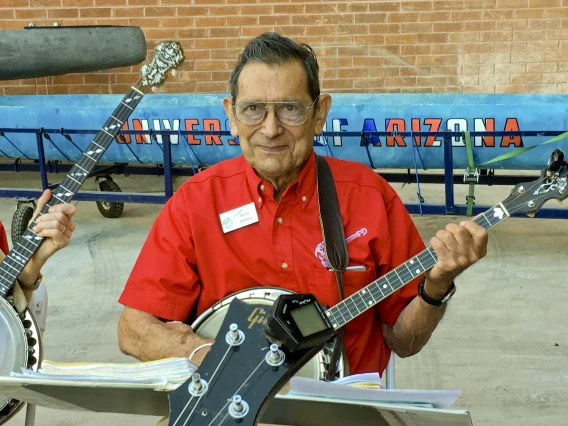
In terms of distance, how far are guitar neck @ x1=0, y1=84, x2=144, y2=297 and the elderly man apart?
40cm

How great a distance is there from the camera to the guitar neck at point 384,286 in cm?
213

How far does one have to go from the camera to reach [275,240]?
2.30m

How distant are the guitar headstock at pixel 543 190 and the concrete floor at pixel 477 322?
1.42 meters

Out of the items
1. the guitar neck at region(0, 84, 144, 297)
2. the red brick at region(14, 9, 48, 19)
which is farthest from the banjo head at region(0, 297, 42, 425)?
the red brick at region(14, 9, 48, 19)

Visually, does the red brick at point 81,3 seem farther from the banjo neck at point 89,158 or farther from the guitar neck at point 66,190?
the guitar neck at point 66,190

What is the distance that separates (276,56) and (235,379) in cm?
111

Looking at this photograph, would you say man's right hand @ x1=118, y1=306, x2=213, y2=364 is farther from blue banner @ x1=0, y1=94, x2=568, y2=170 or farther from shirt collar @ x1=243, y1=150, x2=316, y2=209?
blue banner @ x1=0, y1=94, x2=568, y2=170

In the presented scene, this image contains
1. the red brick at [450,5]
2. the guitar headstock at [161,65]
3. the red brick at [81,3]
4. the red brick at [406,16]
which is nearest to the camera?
the guitar headstock at [161,65]

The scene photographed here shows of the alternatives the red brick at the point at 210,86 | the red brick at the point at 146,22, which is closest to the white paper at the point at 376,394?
the red brick at the point at 210,86

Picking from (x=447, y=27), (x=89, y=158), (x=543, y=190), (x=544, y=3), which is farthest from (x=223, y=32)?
(x=543, y=190)

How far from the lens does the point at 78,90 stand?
26.4 feet

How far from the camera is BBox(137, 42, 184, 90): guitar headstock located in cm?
281

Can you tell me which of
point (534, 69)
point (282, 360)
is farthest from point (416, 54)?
point (282, 360)

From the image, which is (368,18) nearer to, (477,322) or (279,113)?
(477,322)
